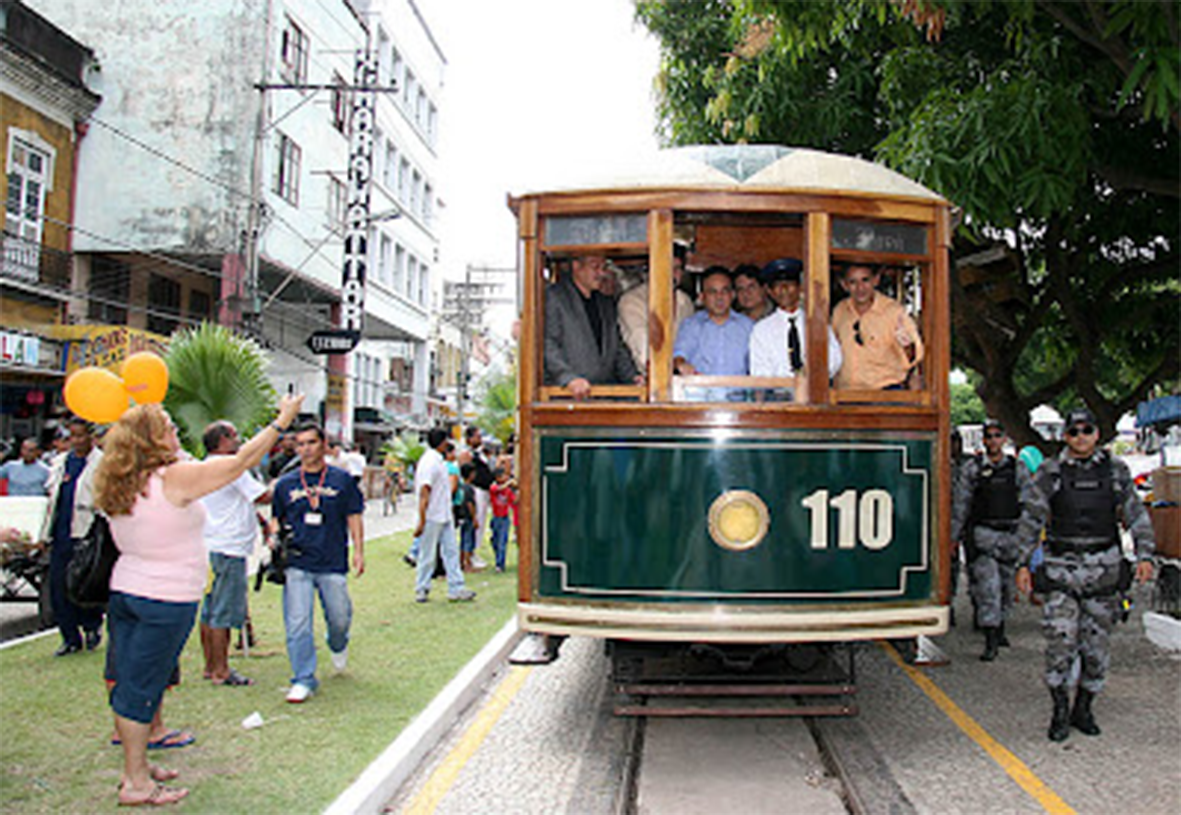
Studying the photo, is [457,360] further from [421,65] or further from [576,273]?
[576,273]

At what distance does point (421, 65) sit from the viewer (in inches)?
1588

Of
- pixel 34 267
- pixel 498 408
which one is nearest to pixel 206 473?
pixel 34 267

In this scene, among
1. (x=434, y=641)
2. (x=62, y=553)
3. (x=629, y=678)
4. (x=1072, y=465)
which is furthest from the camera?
(x=434, y=641)

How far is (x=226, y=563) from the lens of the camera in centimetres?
686

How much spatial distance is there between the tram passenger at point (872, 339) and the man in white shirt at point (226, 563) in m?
3.95

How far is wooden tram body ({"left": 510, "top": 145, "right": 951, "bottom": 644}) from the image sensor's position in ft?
17.4

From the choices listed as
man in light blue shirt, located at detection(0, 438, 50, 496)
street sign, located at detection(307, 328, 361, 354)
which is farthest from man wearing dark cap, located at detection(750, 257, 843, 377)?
street sign, located at detection(307, 328, 361, 354)

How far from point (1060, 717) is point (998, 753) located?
600mm

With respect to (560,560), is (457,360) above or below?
above

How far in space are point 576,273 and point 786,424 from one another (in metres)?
1.55

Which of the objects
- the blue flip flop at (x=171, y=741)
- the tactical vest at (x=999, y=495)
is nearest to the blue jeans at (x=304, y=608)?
the blue flip flop at (x=171, y=741)

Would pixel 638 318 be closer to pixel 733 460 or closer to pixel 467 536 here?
pixel 733 460

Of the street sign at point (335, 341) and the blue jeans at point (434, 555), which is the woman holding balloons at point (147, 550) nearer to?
the blue jeans at point (434, 555)

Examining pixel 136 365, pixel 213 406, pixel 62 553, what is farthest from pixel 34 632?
pixel 136 365
